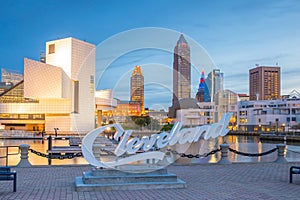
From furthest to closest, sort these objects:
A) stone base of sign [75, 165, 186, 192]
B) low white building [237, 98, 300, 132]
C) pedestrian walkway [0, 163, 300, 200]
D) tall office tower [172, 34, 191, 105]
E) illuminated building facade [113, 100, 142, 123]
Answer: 1. low white building [237, 98, 300, 132]
2. tall office tower [172, 34, 191, 105]
3. illuminated building facade [113, 100, 142, 123]
4. stone base of sign [75, 165, 186, 192]
5. pedestrian walkway [0, 163, 300, 200]

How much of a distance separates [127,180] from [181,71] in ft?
13.3

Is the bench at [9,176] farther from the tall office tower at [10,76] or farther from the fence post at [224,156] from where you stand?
the tall office tower at [10,76]

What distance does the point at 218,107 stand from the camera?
15.0 m

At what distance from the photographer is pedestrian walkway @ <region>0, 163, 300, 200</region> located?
980 cm

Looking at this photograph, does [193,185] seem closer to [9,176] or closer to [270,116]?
[9,176]

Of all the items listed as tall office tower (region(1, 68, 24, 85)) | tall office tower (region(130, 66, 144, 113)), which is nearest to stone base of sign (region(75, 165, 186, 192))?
tall office tower (region(130, 66, 144, 113))

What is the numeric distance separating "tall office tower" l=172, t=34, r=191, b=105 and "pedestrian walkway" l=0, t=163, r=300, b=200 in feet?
9.45

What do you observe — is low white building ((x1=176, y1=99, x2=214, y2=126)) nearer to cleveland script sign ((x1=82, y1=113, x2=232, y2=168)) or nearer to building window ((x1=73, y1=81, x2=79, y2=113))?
cleveland script sign ((x1=82, y1=113, x2=232, y2=168))

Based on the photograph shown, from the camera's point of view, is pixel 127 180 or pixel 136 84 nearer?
pixel 127 180

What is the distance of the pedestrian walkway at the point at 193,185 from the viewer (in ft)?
32.1

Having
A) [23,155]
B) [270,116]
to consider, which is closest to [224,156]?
[23,155]

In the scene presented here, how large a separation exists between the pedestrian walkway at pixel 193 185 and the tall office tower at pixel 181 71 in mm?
2880

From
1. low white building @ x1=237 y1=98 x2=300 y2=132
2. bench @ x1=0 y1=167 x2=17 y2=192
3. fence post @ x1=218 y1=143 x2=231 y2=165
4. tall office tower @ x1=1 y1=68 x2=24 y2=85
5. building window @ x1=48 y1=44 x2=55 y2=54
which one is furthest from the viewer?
tall office tower @ x1=1 y1=68 x2=24 y2=85

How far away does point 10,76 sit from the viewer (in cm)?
12738
